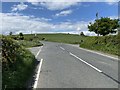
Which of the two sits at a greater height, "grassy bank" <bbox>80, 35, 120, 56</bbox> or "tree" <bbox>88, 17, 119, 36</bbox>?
"tree" <bbox>88, 17, 119, 36</bbox>

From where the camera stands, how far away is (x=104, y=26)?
85.2 m

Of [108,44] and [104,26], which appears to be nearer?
[108,44]

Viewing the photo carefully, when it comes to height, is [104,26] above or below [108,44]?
above

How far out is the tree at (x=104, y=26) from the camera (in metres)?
84.8

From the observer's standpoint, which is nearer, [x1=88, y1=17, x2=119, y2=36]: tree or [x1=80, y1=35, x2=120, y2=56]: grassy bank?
[x1=80, y1=35, x2=120, y2=56]: grassy bank

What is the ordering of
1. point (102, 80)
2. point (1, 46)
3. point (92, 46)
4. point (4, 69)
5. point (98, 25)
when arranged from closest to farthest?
1. point (4, 69)
2. point (102, 80)
3. point (1, 46)
4. point (92, 46)
5. point (98, 25)

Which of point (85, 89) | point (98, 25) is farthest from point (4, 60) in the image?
point (98, 25)

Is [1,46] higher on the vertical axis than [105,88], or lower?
higher

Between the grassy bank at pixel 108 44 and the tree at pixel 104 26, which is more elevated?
the tree at pixel 104 26

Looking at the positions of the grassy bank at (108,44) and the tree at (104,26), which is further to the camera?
the tree at (104,26)

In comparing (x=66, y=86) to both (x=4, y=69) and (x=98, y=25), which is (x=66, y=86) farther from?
(x=98, y=25)

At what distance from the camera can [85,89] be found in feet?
30.2

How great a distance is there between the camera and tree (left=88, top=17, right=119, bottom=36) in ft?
278

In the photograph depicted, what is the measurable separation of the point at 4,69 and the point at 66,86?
8.46 feet
